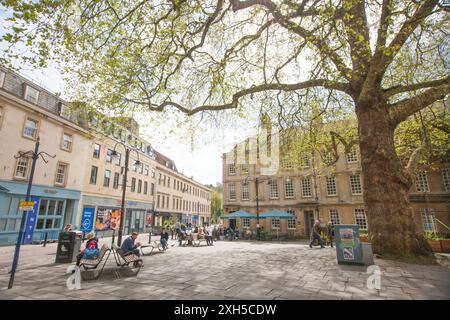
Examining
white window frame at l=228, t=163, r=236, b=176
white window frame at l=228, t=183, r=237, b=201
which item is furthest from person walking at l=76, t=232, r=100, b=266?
white window frame at l=228, t=163, r=236, b=176

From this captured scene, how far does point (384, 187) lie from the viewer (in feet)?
27.1

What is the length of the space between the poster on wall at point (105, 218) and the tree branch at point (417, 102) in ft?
84.1

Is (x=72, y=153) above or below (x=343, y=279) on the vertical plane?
above

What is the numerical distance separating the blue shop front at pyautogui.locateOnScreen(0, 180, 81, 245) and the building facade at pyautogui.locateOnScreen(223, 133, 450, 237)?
17.0 metres

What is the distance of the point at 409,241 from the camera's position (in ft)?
25.4

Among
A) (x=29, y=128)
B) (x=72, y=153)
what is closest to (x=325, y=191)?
(x=72, y=153)

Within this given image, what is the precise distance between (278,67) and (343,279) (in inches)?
358

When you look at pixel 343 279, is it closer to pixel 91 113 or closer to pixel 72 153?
pixel 91 113

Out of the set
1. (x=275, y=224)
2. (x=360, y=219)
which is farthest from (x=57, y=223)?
(x=360, y=219)

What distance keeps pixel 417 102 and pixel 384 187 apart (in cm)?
352

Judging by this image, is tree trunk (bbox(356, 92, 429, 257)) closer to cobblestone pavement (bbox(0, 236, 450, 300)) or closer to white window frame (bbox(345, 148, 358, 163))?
cobblestone pavement (bbox(0, 236, 450, 300))

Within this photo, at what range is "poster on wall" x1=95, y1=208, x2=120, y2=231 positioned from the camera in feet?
80.6

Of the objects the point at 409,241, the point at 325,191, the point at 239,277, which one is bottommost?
the point at 239,277
